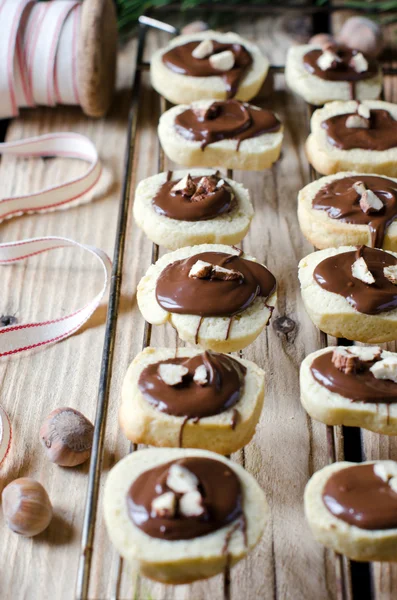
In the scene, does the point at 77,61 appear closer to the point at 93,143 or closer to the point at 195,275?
the point at 93,143

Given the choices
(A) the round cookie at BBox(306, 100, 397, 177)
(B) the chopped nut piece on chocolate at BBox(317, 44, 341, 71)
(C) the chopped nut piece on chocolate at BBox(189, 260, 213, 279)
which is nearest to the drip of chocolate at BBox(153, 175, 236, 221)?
(C) the chopped nut piece on chocolate at BBox(189, 260, 213, 279)

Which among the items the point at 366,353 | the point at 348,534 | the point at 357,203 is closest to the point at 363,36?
the point at 357,203

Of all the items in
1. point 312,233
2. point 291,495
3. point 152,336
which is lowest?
point 291,495

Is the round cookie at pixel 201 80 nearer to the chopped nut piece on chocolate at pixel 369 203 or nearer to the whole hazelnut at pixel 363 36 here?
the whole hazelnut at pixel 363 36

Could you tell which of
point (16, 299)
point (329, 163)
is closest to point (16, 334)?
point (16, 299)

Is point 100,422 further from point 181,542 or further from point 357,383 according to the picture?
point 357,383

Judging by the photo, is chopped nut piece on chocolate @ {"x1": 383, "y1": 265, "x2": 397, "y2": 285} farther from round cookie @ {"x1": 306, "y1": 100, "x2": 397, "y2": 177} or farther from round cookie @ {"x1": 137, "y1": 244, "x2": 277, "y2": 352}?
round cookie @ {"x1": 306, "y1": 100, "x2": 397, "y2": 177}
